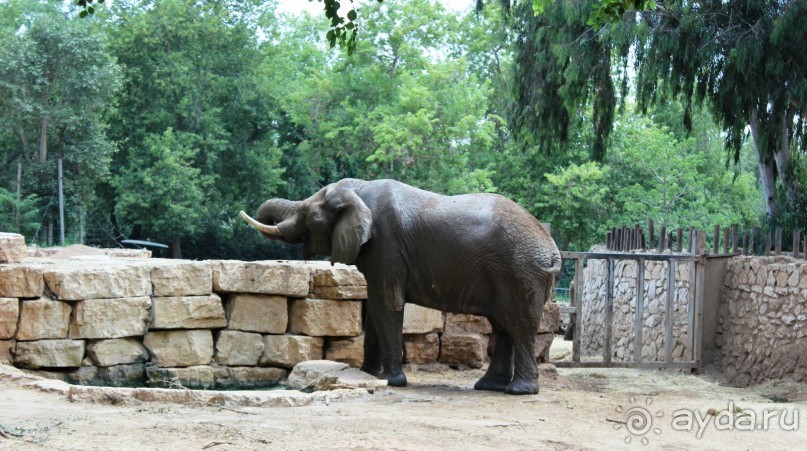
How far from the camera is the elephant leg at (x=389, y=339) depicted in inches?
370

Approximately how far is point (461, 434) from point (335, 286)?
178 inches

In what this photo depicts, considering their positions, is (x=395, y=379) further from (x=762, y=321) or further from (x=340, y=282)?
(x=762, y=321)

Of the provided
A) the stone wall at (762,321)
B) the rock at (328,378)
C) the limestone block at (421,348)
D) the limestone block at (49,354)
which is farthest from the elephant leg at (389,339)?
the stone wall at (762,321)

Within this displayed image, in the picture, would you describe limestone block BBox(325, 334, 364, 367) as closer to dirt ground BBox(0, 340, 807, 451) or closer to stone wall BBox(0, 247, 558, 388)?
stone wall BBox(0, 247, 558, 388)

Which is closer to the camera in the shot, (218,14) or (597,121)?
(597,121)

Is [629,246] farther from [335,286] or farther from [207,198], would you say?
[207,198]

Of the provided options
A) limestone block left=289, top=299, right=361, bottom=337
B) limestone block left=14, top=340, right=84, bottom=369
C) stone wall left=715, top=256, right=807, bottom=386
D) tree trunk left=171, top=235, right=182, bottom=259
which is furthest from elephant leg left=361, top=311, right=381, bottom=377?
tree trunk left=171, top=235, right=182, bottom=259

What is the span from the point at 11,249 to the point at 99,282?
1012mm

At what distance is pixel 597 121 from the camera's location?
1961cm

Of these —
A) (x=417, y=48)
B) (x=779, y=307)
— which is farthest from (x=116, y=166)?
(x=779, y=307)

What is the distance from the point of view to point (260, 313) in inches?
449

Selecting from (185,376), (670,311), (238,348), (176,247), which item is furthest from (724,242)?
(176,247)

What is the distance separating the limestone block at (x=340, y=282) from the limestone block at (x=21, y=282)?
9.88 feet

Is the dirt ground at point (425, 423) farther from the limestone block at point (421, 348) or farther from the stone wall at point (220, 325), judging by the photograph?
the stone wall at point (220, 325)
